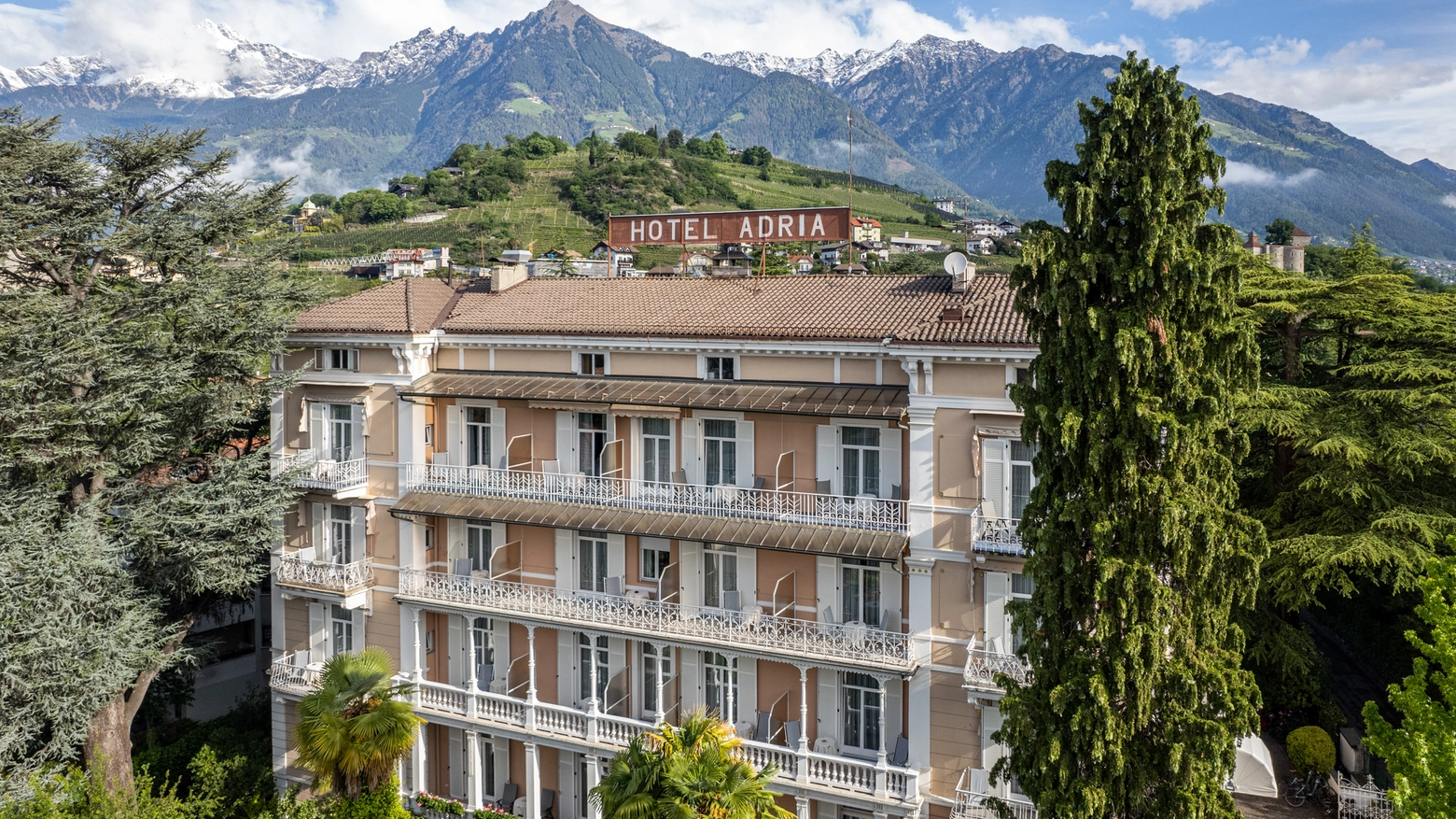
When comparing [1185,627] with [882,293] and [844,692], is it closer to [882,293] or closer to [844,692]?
[844,692]

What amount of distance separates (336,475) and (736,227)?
13462mm

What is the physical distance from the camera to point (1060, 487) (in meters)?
14.4

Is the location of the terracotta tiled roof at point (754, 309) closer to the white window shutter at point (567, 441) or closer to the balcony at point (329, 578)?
the white window shutter at point (567, 441)

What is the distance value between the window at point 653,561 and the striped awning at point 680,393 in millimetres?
4102

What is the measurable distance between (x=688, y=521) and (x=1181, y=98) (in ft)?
45.0

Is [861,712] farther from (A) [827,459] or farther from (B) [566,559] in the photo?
(B) [566,559]

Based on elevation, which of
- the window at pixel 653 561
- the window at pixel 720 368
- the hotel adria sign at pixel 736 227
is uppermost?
the hotel adria sign at pixel 736 227

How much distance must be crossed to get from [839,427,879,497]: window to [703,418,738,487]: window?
9.28 ft

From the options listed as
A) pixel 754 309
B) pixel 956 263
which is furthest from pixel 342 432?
pixel 956 263

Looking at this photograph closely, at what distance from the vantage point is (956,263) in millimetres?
21422

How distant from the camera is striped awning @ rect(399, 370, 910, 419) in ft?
67.0

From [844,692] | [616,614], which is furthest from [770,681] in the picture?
[616,614]

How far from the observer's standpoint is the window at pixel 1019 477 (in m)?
19.7

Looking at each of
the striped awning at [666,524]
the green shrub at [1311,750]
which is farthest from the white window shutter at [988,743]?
the green shrub at [1311,750]
